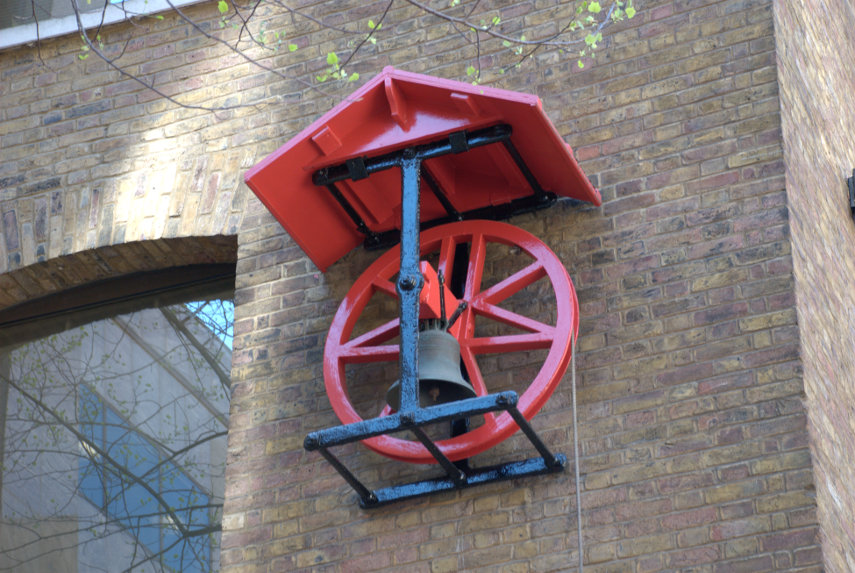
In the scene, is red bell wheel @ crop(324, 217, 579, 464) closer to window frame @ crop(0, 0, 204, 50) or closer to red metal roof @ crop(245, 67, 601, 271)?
red metal roof @ crop(245, 67, 601, 271)

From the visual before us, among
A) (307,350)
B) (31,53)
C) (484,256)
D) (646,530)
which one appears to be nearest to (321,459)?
(307,350)

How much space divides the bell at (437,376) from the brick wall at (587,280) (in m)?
0.49

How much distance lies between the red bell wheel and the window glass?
4.04 ft

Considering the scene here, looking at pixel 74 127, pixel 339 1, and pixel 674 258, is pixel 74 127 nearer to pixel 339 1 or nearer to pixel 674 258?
pixel 339 1

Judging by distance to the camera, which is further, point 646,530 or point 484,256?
point 484,256

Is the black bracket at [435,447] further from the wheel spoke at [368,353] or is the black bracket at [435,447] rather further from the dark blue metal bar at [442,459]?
the wheel spoke at [368,353]

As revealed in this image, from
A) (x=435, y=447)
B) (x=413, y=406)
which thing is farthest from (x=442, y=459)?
(x=413, y=406)

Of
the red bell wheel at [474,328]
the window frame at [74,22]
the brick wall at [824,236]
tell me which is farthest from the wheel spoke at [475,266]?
the window frame at [74,22]

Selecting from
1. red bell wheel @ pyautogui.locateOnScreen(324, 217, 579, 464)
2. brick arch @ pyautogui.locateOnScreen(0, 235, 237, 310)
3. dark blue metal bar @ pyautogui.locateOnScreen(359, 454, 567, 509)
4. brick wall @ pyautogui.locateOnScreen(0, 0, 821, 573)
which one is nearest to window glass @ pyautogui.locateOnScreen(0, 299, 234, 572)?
brick arch @ pyautogui.locateOnScreen(0, 235, 237, 310)

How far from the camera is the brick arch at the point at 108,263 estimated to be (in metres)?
7.67

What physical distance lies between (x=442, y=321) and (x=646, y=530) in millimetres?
1217

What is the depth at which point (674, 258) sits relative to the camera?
6395mm

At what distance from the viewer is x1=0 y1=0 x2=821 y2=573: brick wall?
231 inches

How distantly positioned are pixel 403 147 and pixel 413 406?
4.30 ft
